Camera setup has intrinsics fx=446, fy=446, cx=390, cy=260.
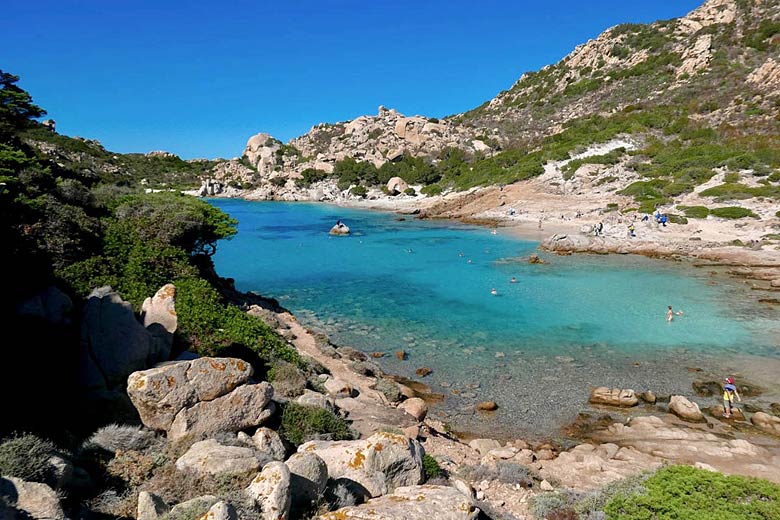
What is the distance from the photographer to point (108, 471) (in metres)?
5.71

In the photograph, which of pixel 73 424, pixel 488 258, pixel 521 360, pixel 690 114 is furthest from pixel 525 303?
pixel 690 114

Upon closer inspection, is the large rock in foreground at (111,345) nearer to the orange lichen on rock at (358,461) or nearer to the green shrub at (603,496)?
the orange lichen on rock at (358,461)

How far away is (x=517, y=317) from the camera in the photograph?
2258 cm

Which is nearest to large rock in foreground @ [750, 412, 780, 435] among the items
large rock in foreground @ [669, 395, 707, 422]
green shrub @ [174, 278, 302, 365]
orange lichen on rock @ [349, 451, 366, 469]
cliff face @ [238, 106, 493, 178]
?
large rock in foreground @ [669, 395, 707, 422]

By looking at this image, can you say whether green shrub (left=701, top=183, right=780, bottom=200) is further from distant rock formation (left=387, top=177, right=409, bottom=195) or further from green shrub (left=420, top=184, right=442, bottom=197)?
distant rock formation (left=387, top=177, right=409, bottom=195)

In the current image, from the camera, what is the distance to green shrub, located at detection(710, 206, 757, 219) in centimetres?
3909

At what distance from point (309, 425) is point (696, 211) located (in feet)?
150

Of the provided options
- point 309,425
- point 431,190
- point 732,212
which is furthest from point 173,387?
point 431,190

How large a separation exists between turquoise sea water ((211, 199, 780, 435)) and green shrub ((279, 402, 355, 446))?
4.80 m

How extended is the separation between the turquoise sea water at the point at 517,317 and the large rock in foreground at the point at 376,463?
6.28 meters

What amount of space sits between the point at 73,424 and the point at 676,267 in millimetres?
35712

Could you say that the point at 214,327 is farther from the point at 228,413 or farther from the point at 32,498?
the point at 32,498

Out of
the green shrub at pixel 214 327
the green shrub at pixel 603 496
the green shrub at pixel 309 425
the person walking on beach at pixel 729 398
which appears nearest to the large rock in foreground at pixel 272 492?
the green shrub at pixel 309 425

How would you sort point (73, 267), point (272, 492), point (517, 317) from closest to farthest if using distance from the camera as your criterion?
1. point (272, 492)
2. point (73, 267)
3. point (517, 317)
